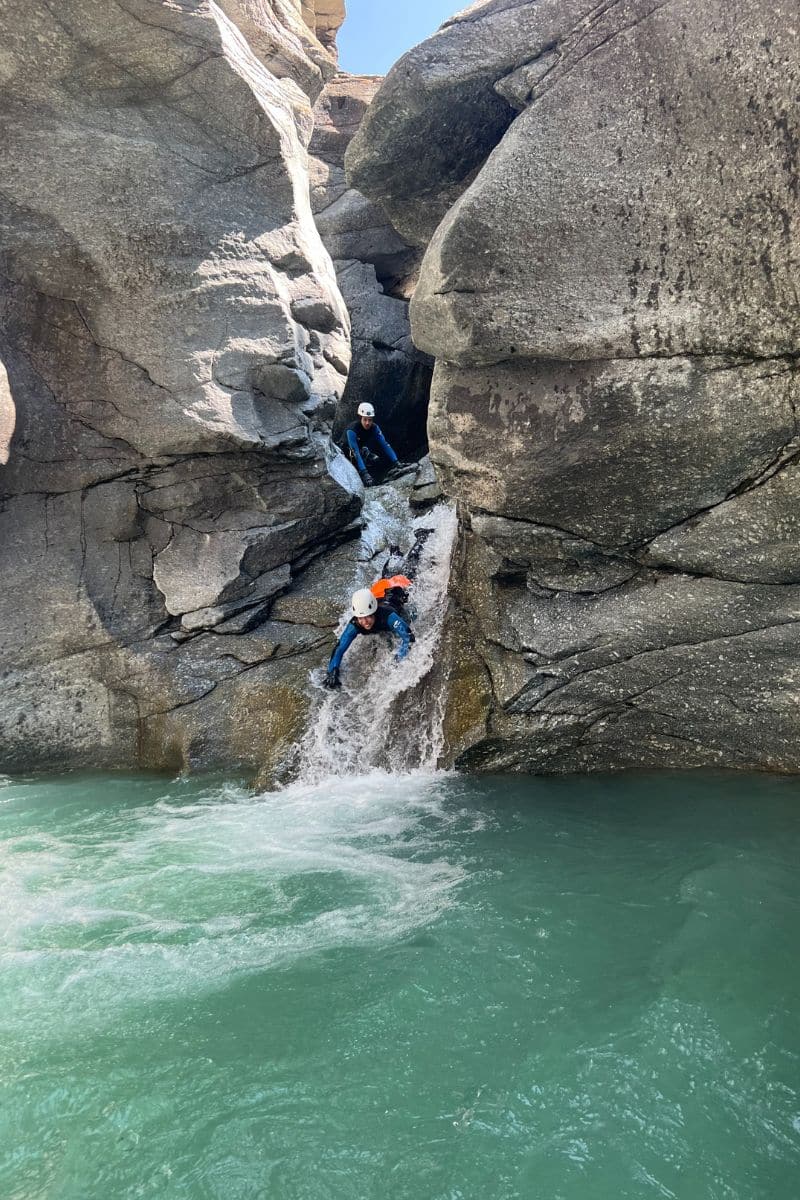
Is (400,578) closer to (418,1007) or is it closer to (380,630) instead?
(380,630)

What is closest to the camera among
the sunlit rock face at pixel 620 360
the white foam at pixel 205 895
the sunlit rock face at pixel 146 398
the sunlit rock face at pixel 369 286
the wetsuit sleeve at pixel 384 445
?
the white foam at pixel 205 895

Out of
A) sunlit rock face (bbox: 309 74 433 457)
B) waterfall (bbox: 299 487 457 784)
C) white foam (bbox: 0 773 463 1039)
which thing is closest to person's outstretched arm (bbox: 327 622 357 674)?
waterfall (bbox: 299 487 457 784)

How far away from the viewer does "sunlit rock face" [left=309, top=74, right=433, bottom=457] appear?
16.1 metres

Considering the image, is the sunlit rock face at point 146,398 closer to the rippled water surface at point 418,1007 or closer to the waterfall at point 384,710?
the waterfall at point 384,710

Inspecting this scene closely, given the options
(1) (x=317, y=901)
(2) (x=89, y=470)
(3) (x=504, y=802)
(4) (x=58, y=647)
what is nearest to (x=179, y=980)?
(1) (x=317, y=901)

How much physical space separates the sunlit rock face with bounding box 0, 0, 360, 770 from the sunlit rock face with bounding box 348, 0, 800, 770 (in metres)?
2.48

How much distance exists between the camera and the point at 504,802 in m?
7.11

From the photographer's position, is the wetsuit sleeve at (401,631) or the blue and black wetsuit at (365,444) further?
the blue and black wetsuit at (365,444)

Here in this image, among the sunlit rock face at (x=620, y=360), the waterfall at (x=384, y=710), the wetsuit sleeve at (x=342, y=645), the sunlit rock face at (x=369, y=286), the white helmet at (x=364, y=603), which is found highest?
the sunlit rock face at (x=369, y=286)

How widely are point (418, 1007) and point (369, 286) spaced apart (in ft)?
52.2

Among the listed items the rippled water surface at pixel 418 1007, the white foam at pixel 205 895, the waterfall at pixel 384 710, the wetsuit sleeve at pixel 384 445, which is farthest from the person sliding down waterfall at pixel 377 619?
the wetsuit sleeve at pixel 384 445

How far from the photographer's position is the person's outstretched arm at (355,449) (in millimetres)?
13396

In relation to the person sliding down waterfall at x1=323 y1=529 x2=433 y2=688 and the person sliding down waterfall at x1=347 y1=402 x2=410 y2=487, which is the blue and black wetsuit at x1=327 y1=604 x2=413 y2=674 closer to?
the person sliding down waterfall at x1=323 y1=529 x2=433 y2=688

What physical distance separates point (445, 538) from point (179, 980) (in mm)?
7406
